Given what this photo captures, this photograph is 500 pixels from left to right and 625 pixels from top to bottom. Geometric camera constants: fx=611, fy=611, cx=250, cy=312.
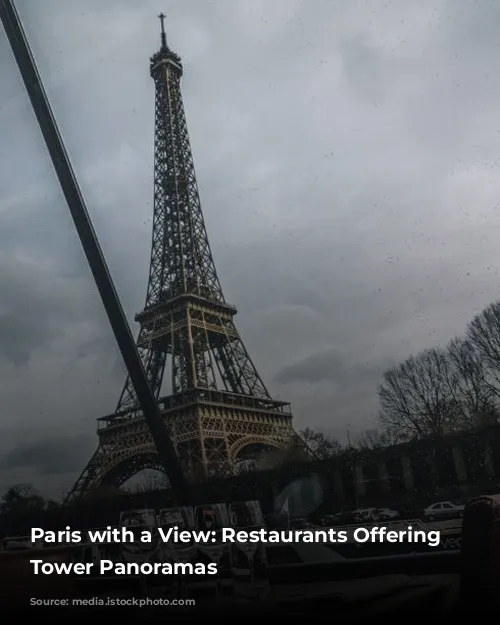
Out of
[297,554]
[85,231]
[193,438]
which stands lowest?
[297,554]

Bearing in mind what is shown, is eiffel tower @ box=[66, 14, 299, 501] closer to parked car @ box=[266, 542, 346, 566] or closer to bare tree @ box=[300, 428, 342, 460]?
bare tree @ box=[300, 428, 342, 460]

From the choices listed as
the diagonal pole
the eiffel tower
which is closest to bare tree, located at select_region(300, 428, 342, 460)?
the eiffel tower

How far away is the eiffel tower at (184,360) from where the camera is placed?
36.3m

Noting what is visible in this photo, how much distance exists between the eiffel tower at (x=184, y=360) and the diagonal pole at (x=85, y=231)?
25.7 metres

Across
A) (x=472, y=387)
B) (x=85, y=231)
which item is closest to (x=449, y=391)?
(x=472, y=387)

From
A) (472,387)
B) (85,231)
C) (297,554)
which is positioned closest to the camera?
(297,554)

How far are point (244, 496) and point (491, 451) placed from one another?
12.4 metres

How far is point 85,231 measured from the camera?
308 inches

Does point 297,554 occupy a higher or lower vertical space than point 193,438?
lower

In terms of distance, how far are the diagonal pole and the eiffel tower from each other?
25702 millimetres

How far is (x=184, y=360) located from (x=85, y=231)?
3136 cm

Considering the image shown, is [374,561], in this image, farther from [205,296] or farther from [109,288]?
[205,296]

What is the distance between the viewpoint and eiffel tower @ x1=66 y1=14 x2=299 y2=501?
36312 mm

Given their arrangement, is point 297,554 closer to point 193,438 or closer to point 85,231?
point 85,231
